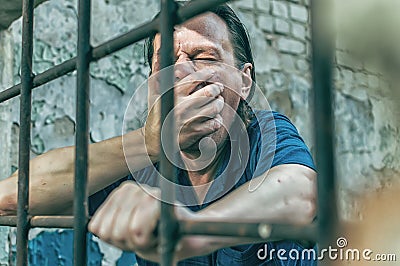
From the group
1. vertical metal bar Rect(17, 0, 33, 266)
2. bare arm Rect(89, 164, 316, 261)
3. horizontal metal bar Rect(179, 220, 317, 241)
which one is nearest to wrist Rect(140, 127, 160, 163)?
vertical metal bar Rect(17, 0, 33, 266)

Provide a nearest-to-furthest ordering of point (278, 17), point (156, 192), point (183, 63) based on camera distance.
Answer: point (156, 192) < point (183, 63) < point (278, 17)

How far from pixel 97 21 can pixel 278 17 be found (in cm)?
104

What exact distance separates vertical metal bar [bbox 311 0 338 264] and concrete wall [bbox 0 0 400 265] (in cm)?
147

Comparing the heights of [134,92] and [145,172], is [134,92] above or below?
above

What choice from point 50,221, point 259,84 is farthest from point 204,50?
point 259,84

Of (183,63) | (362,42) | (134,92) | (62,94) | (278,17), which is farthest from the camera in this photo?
(278,17)

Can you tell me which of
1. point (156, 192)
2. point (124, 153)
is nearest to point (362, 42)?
point (124, 153)

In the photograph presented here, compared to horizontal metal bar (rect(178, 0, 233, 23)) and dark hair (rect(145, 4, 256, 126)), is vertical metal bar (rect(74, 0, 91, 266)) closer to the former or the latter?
horizontal metal bar (rect(178, 0, 233, 23))

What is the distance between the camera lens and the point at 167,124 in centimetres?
62

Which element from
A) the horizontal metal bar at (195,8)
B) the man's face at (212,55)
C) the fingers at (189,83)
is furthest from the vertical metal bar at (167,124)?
→ the man's face at (212,55)

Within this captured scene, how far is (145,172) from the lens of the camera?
153 centimetres

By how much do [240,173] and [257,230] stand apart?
94cm

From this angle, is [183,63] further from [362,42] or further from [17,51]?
[17,51]

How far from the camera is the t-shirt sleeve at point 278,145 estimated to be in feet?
3.41
